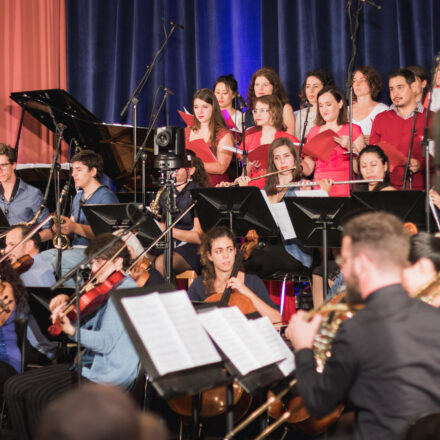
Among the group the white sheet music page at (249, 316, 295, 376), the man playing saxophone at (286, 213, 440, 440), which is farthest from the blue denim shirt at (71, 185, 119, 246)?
the man playing saxophone at (286, 213, 440, 440)

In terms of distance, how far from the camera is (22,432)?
10.3ft

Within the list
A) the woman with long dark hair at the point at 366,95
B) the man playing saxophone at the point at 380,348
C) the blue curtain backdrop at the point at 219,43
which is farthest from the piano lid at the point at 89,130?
the man playing saxophone at the point at 380,348

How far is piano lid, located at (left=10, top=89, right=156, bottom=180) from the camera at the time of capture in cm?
562

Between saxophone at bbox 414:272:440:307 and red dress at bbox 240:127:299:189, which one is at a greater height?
red dress at bbox 240:127:299:189

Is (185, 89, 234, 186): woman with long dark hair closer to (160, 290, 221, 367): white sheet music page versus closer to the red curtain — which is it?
the red curtain

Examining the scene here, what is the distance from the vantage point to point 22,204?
556cm

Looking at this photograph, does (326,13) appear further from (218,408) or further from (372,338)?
(372,338)

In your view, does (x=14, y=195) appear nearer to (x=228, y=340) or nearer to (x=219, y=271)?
(x=219, y=271)

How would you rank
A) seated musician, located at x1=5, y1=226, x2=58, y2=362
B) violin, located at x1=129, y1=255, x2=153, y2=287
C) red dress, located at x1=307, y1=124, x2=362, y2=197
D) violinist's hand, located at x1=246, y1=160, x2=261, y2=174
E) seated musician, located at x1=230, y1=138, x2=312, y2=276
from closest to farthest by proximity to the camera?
seated musician, located at x1=5, y1=226, x2=58, y2=362 < violin, located at x1=129, y1=255, x2=153, y2=287 < seated musician, located at x1=230, y1=138, x2=312, y2=276 < red dress, located at x1=307, y1=124, x2=362, y2=197 < violinist's hand, located at x1=246, y1=160, x2=261, y2=174

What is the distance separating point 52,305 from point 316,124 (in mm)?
3087

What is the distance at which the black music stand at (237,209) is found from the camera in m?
4.20

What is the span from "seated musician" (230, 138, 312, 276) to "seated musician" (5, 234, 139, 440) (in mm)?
1519

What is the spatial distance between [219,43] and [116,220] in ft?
10.7

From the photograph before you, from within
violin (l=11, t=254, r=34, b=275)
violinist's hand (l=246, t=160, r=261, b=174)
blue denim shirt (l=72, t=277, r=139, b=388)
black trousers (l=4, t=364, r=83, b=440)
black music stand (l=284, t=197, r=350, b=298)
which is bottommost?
black trousers (l=4, t=364, r=83, b=440)
